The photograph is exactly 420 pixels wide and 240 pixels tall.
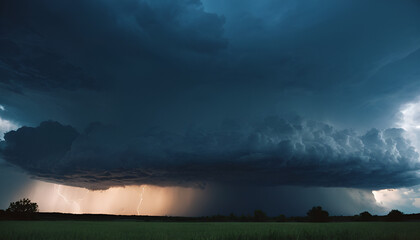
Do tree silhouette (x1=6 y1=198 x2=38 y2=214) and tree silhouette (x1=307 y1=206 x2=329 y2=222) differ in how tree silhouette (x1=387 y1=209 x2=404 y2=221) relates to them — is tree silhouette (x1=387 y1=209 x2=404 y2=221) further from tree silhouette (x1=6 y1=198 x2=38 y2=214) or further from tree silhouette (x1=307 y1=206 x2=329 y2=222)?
tree silhouette (x1=6 y1=198 x2=38 y2=214)

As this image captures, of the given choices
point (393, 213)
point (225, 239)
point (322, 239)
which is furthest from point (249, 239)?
point (393, 213)

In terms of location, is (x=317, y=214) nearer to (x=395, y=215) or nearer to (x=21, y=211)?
(x=395, y=215)

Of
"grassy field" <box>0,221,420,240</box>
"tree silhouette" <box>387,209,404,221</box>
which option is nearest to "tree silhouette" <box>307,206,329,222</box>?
"tree silhouette" <box>387,209,404,221</box>

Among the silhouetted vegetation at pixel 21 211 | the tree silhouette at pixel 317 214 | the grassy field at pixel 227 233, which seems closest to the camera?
the grassy field at pixel 227 233

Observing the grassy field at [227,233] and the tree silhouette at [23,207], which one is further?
the tree silhouette at [23,207]

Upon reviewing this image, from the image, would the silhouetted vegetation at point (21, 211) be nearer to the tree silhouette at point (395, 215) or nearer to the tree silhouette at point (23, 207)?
the tree silhouette at point (23, 207)

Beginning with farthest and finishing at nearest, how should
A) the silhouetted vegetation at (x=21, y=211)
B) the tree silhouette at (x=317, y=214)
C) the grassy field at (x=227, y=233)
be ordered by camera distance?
1. the tree silhouette at (x=317, y=214)
2. the silhouetted vegetation at (x=21, y=211)
3. the grassy field at (x=227, y=233)

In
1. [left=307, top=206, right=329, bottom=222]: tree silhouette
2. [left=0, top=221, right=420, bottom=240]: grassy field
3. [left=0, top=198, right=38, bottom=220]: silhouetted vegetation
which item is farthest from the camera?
[left=307, top=206, right=329, bottom=222]: tree silhouette

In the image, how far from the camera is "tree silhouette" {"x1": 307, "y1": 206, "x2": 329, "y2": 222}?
15425cm

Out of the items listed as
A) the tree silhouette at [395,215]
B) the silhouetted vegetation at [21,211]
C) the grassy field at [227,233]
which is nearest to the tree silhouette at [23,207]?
the silhouetted vegetation at [21,211]

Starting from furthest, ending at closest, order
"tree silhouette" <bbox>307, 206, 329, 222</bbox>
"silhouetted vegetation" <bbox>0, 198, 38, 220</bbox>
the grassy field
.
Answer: "tree silhouette" <bbox>307, 206, 329, 222</bbox>, "silhouetted vegetation" <bbox>0, 198, 38, 220</bbox>, the grassy field

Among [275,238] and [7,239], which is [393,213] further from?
[7,239]

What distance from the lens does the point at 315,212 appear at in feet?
521

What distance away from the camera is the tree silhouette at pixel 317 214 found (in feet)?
506
